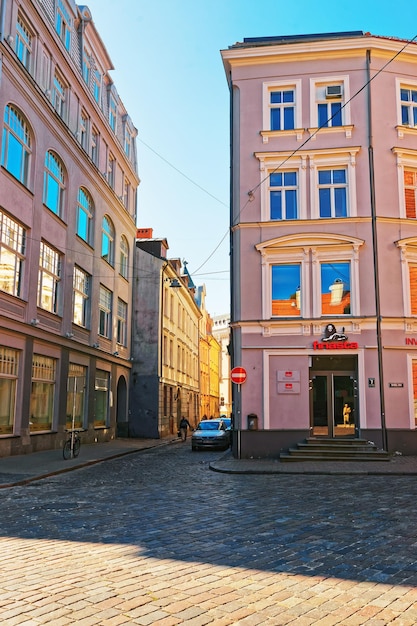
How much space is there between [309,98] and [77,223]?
11847mm

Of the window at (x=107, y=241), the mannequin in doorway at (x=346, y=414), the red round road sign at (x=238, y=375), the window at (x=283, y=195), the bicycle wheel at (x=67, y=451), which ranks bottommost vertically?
the bicycle wheel at (x=67, y=451)

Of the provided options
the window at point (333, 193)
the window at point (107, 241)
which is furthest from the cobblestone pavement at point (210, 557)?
the window at point (107, 241)

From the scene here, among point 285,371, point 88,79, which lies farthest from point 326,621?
point 88,79

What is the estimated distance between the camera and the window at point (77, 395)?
2527 cm

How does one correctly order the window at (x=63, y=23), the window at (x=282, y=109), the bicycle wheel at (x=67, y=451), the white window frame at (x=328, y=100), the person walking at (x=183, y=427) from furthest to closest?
the person walking at (x=183, y=427) → the window at (x=63, y=23) → the window at (x=282, y=109) → the white window frame at (x=328, y=100) → the bicycle wheel at (x=67, y=451)

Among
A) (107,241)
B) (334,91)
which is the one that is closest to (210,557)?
(334,91)

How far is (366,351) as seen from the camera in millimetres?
19281

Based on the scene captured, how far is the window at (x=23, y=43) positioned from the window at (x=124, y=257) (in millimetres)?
13848

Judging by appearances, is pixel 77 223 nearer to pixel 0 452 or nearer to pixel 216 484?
pixel 0 452

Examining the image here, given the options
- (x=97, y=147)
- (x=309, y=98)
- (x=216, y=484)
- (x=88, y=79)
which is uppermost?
(x=88, y=79)

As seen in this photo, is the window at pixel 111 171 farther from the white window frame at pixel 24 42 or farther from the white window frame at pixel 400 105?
the white window frame at pixel 400 105

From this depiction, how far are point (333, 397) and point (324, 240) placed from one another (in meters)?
5.40

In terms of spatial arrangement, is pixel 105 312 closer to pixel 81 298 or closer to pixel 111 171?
pixel 81 298

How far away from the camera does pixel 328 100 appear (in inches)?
828
